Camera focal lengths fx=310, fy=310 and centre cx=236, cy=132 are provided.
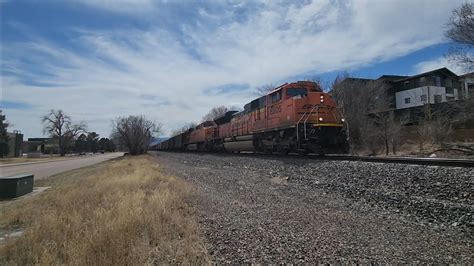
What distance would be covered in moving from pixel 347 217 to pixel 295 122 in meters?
9.20

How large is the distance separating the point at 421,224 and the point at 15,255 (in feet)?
21.5

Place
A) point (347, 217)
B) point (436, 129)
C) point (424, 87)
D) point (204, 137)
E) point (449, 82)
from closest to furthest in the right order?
point (347, 217), point (436, 129), point (204, 137), point (424, 87), point (449, 82)

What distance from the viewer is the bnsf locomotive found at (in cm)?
1405

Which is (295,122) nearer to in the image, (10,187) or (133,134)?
(10,187)

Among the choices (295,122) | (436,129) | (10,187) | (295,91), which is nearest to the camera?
(10,187)

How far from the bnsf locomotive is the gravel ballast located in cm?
432

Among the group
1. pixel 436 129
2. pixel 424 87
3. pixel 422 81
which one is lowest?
pixel 436 129

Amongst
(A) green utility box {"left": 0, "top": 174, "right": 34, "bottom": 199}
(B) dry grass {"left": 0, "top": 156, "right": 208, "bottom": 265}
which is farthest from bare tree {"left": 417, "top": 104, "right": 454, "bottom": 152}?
(A) green utility box {"left": 0, "top": 174, "right": 34, "bottom": 199}

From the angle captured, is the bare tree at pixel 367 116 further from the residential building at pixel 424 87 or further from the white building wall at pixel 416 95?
the residential building at pixel 424 87

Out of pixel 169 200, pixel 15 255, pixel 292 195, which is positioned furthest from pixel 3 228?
pixel 292 195

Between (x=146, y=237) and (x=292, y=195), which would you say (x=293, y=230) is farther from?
(x=292, y=195)

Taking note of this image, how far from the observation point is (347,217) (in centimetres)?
565

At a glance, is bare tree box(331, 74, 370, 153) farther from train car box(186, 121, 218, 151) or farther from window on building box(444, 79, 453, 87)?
window on building box(444, 79, 453, 87)

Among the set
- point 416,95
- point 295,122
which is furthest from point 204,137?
point 416,95
